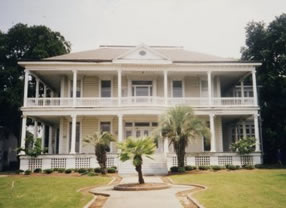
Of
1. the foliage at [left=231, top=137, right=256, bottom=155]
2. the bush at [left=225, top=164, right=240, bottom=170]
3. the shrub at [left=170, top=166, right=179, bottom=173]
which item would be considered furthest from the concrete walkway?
the foliage at [left=231, top=137, right=256, bottom=155]

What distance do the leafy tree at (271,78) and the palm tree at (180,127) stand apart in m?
9.38

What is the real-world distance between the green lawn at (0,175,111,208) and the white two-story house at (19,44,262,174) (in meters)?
6.04

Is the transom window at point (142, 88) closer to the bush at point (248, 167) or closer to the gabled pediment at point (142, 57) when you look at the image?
the gabled pediment at point (142, 57)

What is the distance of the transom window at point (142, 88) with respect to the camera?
87.7ft

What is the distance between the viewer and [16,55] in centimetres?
3525

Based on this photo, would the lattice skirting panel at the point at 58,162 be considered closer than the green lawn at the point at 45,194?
No

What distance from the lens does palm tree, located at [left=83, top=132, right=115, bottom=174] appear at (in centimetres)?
1991

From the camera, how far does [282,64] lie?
27.7 meters

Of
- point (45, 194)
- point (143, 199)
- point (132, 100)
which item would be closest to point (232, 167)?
point (132, 100)

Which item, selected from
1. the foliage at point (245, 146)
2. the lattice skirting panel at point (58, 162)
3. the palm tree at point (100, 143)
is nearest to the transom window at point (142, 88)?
the palm tree at point (100, 143)

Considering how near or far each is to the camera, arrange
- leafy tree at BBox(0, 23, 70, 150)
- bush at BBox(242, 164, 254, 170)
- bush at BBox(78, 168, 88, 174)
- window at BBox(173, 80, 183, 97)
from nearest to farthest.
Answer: bush at BBox(78, 168, 88, 174), bush at BBox(242, 164, 254, 170), window at BBox(173, 80, 183, 97), leafy tree at BBox(0, 23, 70, 150)

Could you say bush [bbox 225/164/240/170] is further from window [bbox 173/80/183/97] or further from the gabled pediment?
the gabled pediment

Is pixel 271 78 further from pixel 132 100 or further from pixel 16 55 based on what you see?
pixel 16 55

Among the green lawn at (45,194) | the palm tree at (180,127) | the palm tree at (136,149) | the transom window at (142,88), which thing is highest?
the transom window at (142,88)
